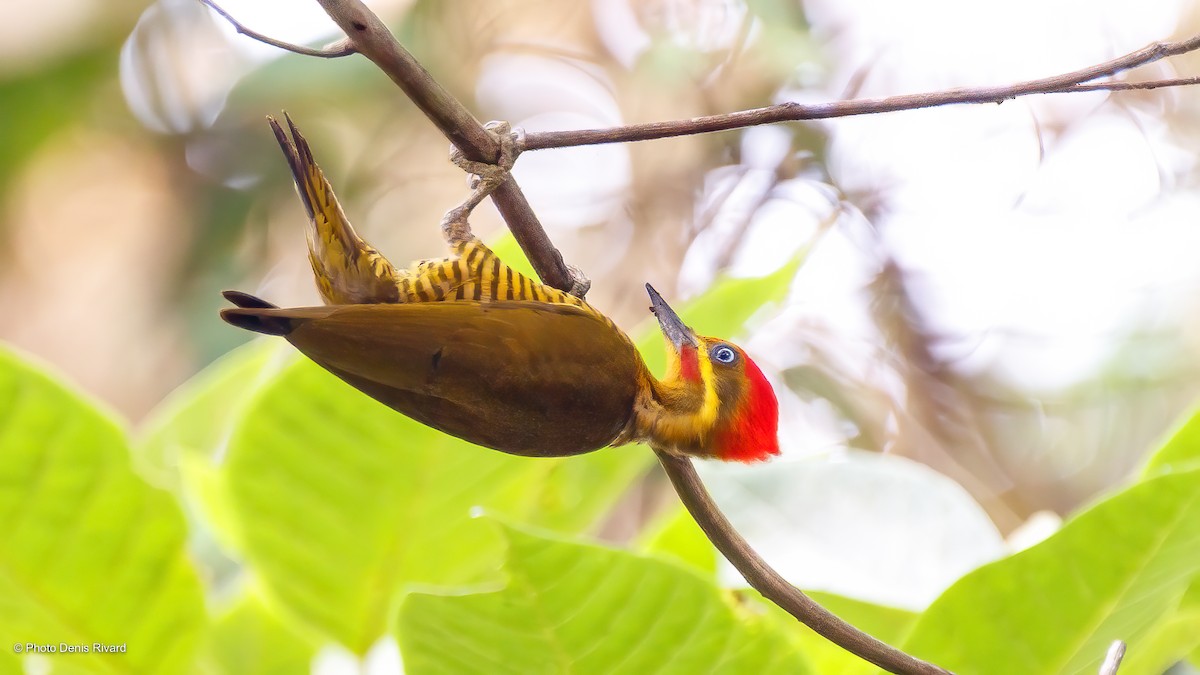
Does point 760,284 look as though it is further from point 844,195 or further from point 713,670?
point 844,195

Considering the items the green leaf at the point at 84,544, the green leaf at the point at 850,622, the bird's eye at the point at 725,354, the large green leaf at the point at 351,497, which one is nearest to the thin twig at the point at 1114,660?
the green leaf at the point at 850,622

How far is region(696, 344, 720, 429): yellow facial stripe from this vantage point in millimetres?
1227

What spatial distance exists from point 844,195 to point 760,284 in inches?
59.7

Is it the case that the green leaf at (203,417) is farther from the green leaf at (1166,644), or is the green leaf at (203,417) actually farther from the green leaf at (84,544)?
the green leaf at (1166,644)

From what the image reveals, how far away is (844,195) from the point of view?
289cm

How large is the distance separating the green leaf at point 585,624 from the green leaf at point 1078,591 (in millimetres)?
193

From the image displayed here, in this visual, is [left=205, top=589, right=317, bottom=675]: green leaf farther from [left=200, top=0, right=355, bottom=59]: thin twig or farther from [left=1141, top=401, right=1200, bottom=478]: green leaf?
[left=1141, top=401, right=1200, bottom=478]: green leaf

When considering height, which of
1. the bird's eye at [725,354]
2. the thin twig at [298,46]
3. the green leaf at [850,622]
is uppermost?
the thin twig at [298,46]

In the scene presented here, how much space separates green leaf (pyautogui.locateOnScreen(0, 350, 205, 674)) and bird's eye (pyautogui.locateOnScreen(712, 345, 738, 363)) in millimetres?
674

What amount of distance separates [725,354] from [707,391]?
0.06m

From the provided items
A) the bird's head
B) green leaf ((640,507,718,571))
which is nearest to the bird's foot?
the bird's head

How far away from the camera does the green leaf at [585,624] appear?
3.29 ft

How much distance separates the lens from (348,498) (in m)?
Answer: 1.36

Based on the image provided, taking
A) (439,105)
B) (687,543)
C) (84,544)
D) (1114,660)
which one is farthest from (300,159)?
(1114,660)
